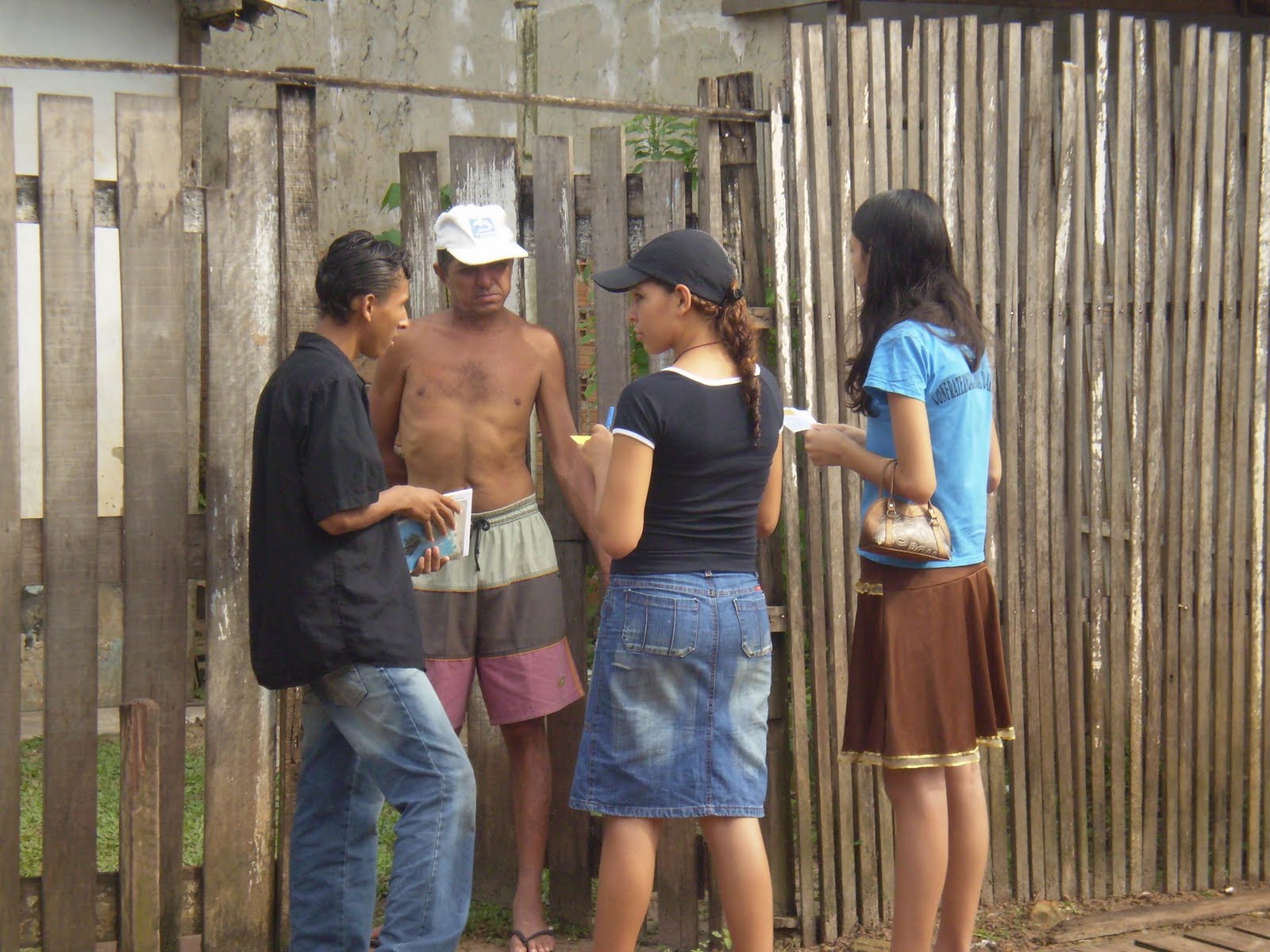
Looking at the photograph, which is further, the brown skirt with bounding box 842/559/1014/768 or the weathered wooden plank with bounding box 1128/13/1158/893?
the weathered wooden plank with bounding box 1128/13/1158/893

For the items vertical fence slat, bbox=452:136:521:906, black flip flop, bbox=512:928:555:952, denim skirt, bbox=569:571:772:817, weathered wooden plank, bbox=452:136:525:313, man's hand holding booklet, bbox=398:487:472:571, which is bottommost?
black flip flop, bbox=512:928:555:952

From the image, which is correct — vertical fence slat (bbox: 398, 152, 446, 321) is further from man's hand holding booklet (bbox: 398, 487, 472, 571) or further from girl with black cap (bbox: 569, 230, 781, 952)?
girl with black cap (bbox: 569, 230, 781, 952)

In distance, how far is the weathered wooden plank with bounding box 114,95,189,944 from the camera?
12.5 ft

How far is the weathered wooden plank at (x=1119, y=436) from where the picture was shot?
4746 mm

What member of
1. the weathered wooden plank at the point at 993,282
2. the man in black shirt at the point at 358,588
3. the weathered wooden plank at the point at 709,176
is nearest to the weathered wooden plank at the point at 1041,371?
the weathered wooden plank at the point at 993,282

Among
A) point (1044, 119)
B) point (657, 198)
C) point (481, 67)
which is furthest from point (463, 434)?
point (481, 67)

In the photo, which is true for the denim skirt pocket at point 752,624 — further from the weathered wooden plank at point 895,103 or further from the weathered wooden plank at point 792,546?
the weathered wooden plank at point 895,103

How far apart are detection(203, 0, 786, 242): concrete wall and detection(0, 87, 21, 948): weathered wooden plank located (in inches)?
197

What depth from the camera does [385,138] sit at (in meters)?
9.05

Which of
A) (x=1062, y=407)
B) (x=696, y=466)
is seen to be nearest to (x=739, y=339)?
(x=696, y=466)

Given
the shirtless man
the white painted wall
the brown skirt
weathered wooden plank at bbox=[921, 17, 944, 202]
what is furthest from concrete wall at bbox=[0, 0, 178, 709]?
the brown skirt

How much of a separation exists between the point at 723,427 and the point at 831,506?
1291 millimetres

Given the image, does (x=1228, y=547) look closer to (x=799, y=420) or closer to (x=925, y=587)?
(x=925, y=587)

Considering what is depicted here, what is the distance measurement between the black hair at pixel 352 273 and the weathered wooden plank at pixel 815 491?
1.40 metres
